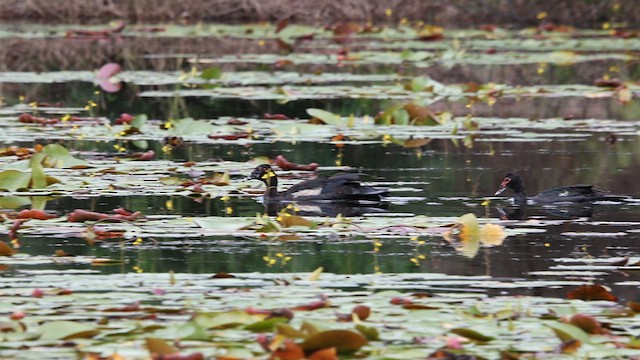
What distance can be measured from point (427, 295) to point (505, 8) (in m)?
28.6

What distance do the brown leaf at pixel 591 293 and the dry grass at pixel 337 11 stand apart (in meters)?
27.5

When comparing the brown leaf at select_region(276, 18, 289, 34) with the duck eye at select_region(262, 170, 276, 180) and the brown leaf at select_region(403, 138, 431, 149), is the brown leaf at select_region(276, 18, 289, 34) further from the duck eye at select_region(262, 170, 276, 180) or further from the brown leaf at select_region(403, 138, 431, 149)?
the duck eye at select_region(262, 170, 276, 180)

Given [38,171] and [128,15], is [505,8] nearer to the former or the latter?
[128,15]

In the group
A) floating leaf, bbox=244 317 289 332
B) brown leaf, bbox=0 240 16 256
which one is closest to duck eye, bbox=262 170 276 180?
brown leaf, bbox=0 240 16 256

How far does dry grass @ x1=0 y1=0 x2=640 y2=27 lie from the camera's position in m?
34.8

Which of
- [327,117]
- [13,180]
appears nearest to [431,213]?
[13,180]

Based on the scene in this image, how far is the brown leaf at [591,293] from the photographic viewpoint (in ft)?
24.8

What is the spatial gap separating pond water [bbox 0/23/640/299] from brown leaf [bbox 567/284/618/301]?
0.80 ft

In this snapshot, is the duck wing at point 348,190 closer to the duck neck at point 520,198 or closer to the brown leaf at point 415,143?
the duck neck at point 520,198

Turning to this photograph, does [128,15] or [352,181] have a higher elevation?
[128,15]

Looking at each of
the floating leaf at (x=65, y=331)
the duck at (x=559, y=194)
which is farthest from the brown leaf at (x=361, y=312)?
the duck at (x=559, y=194)

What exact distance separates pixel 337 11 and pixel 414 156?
21.6 meters

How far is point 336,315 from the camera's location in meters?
7.11

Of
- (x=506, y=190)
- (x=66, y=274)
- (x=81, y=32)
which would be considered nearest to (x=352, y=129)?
(x=506, y=190)
